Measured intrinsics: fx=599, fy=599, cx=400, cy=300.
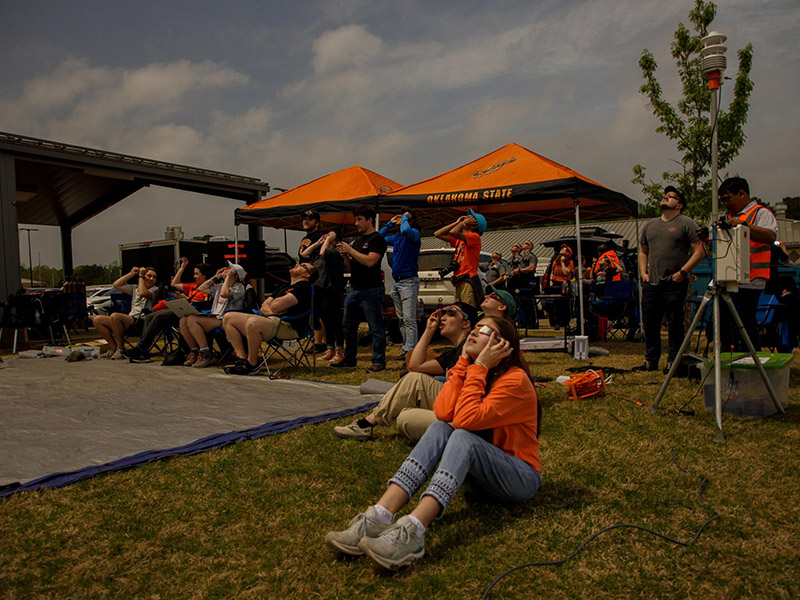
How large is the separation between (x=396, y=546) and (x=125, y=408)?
3.56 m

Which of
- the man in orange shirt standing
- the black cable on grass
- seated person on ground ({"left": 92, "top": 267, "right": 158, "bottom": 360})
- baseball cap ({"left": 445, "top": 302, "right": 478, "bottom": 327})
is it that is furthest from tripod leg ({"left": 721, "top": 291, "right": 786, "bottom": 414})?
seated person on ground ({"left": 92, "top": 267, "right": 158, "bottom": 360})

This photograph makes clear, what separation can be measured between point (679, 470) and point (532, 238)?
1473 inches

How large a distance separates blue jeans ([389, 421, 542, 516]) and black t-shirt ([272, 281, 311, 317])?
4371 mm

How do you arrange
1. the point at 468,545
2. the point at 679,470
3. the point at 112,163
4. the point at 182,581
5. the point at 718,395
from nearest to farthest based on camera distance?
the point at 182,581
the point at 468,545
the point at 679,470
the point at 718,395
the point at 112,163

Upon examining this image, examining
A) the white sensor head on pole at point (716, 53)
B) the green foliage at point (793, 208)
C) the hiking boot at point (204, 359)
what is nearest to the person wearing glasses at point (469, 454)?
the white sensor head on pole at point (716, 53)

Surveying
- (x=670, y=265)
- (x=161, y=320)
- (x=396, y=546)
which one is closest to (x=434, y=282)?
(x=161, y=320)

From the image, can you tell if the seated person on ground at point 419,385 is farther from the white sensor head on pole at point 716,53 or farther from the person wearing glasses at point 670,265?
the person wearing glasses at point 670,265

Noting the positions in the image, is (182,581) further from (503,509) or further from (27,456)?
(27,456)

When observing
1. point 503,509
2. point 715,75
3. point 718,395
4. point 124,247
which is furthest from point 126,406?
point 124,247

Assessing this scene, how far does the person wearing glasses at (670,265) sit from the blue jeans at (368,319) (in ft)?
9.88

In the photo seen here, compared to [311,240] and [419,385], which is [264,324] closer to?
[311,240]

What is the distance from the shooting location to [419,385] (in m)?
3.93

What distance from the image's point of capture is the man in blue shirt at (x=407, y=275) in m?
7.21

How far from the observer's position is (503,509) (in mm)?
2900
